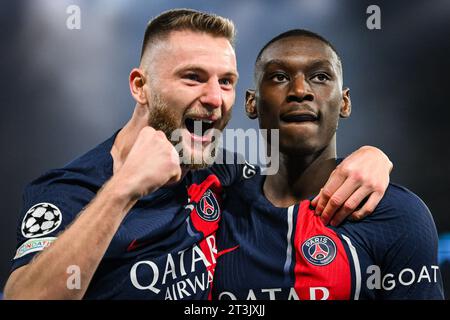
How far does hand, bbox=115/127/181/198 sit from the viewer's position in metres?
1.21

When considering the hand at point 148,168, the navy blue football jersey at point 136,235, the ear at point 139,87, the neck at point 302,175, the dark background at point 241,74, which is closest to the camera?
the hand at point 148,168

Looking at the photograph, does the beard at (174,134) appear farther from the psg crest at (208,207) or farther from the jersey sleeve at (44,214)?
the jersey sleeve at (44,214)

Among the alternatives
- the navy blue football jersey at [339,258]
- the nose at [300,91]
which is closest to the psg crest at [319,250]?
the navy blue football jersey at [339,258]

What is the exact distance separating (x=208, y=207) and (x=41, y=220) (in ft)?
1.55

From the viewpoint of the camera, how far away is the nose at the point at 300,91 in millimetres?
1366

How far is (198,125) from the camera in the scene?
1524 millimetres

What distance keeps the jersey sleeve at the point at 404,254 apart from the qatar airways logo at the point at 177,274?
44cm

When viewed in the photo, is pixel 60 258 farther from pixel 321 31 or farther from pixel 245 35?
pixel 321 31

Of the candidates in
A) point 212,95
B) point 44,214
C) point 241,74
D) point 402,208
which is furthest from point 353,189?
point 44,214

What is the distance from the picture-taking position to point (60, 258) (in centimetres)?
114

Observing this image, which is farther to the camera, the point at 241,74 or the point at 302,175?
the point at 241,74

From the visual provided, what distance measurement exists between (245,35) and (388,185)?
2.64 ft

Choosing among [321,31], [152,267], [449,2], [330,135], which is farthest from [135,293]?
[449,2]

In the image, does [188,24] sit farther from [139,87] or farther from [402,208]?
[402,208]
